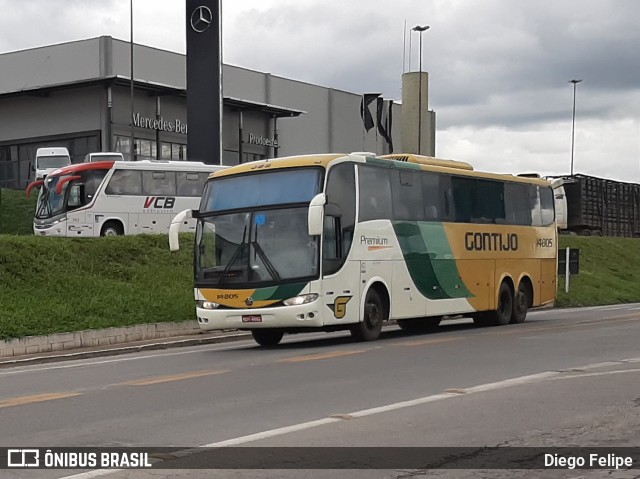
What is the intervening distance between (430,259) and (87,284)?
886cm

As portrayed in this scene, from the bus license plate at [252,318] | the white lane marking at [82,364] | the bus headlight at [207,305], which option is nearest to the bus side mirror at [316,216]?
the bus license plate at [252,318]

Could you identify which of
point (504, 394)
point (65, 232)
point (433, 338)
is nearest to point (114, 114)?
point (65, 232)

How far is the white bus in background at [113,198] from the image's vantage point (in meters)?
40.8

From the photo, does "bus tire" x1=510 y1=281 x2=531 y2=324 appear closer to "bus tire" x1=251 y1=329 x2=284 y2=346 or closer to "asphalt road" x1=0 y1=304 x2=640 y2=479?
"bus tire" x1=251 y1=329 x2=284 y2=346

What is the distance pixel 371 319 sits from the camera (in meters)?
20.5

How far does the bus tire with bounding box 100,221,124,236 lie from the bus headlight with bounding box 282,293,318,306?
23.0 m

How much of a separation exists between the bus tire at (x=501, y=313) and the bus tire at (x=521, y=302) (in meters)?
0.29

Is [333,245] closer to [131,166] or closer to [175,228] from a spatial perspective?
[175,228]

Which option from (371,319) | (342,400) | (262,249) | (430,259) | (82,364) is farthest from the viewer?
(430,259)

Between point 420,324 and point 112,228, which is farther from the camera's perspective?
point 112,228

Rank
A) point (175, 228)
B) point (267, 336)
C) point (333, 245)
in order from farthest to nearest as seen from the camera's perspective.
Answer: point (267, 336)
point (175, 228)
point (333, 245)

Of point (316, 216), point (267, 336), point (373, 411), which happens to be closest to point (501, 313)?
point (267, 336)

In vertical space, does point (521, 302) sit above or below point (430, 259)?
below

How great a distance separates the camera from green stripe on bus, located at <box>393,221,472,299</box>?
21781 millimetres
